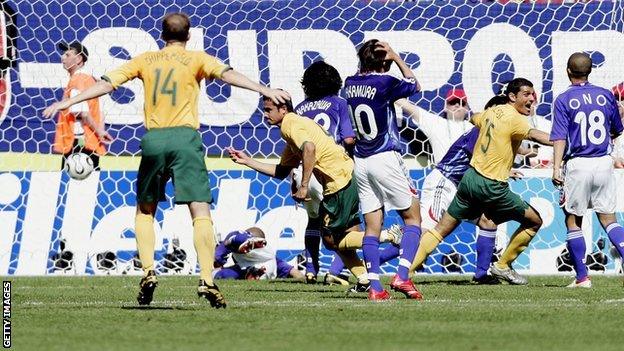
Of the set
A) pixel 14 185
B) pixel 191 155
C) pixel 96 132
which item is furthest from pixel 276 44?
pixel 191 155

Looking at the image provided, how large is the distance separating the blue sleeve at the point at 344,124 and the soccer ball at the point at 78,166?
3.59 m

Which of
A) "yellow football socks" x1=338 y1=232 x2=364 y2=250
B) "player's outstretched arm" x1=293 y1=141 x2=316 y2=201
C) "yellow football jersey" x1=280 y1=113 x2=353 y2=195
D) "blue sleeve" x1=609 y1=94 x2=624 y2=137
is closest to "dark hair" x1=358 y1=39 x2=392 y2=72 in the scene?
"yellow football jersey" x1=280 y1=113 x2=353 y2=195

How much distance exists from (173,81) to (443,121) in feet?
21.8

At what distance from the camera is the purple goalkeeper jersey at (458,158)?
526 inches

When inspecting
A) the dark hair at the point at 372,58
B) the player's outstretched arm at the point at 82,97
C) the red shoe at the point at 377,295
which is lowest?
the red shoe at the point at 377,295

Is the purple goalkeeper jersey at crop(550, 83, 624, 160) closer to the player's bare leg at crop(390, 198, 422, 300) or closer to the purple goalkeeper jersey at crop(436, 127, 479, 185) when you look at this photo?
the purple goalkeeper jersey at crop(436, 127, 479, 185)

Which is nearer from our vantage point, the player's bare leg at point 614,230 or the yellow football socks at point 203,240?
the yellow football socks at point 203,240

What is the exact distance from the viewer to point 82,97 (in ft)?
29.3

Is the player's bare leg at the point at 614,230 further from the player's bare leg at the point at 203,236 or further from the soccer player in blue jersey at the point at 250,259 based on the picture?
the player's bare leg at the point at 203,236

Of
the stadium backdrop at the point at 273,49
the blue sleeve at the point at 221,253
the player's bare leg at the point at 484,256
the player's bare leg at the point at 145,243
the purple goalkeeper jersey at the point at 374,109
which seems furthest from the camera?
the stadium backdrop at the point at 273,49

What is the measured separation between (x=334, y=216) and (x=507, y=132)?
2127mm

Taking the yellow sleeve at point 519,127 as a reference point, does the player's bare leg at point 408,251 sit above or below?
below

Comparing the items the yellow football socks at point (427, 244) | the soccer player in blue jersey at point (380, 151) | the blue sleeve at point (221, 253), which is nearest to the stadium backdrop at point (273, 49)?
the blue sleeve at point (221, 253)

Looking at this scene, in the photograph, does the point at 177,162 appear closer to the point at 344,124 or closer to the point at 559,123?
the point at 344,124
